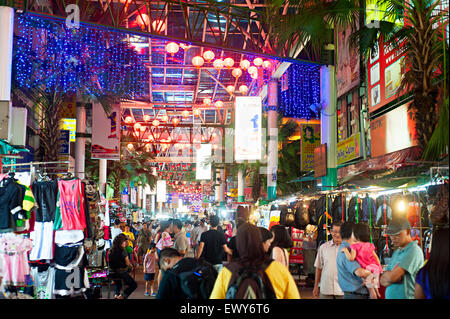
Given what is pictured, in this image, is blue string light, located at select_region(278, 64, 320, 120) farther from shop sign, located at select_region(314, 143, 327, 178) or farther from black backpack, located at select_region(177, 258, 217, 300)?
black backpack, located at select_region(177, 258, 217, 300)

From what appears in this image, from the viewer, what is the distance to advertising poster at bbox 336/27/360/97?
47.6 feet

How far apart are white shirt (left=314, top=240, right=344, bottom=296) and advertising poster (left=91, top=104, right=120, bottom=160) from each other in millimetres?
13037

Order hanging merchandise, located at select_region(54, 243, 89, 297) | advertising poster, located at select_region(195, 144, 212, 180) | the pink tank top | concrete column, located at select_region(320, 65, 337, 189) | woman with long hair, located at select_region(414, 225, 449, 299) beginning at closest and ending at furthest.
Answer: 1. woman with long hair, located at select_region(414, 225, 449, 299)
2. hanging merchandise, located at select_region(54, 243, 89, 297)
3. the pink tank top
4. concrete column, located at select_region(320, 65, 337, 189)
5. advertising poster, located at select_region(195, 144, 212, 180)

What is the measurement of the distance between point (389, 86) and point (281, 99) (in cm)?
974

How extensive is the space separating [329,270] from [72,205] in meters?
4.29

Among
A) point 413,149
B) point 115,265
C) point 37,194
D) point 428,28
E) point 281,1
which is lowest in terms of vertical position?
point 115,265

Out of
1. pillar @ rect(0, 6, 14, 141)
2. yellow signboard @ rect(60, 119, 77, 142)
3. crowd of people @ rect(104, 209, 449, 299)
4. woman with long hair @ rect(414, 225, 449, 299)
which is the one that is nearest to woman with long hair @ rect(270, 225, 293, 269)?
crowd of people @ rect(104, 209, 449, 299)

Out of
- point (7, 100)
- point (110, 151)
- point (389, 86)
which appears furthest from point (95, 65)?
point (389, 86)

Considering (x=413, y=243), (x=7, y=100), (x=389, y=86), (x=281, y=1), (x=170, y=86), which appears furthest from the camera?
(x=170, y=86)

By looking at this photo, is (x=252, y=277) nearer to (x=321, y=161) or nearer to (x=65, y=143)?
(x=321, y=161)

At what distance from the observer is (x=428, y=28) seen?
834 cm

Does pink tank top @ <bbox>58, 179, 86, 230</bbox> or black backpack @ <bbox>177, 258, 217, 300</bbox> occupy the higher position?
pink tank top @ <bbox>58, 179, 86, 230</bbox>

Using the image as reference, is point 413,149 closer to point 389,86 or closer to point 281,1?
point 389,86

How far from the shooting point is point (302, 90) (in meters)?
→ 18.9
